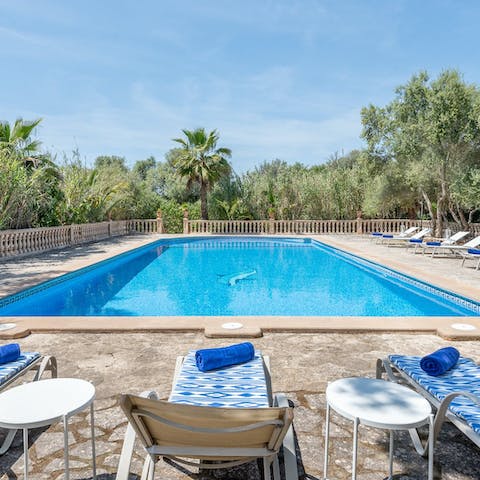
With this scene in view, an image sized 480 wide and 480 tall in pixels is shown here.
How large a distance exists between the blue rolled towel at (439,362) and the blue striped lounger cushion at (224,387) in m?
1.22

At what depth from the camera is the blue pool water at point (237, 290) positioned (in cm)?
809

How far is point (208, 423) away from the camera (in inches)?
71.2

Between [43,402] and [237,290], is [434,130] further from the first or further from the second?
[43,402]

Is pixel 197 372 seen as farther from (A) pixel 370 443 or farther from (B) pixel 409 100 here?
(B) pixel 409 100

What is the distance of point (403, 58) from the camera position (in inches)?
571

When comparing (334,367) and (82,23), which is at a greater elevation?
(82,23)

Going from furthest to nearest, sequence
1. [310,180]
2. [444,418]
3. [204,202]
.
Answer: [310,180] → [204,202] → [444,418]

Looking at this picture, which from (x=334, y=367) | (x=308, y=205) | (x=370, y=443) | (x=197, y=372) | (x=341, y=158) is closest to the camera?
(x=370, y=443)

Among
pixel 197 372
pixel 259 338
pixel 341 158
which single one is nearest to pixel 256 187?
pixel 259 338

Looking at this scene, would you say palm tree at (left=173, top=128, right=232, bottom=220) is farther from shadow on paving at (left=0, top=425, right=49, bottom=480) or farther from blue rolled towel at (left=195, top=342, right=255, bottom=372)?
shadow on paving at (left=0, top=425, right=49, bottom=480)

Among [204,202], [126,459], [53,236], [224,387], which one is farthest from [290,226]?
[126,459]

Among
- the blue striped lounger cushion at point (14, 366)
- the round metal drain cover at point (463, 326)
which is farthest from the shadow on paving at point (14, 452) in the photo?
the round metal drain cover at point (463, 326)

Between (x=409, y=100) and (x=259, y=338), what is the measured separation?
14.3 meters

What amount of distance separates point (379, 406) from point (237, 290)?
8108mm
